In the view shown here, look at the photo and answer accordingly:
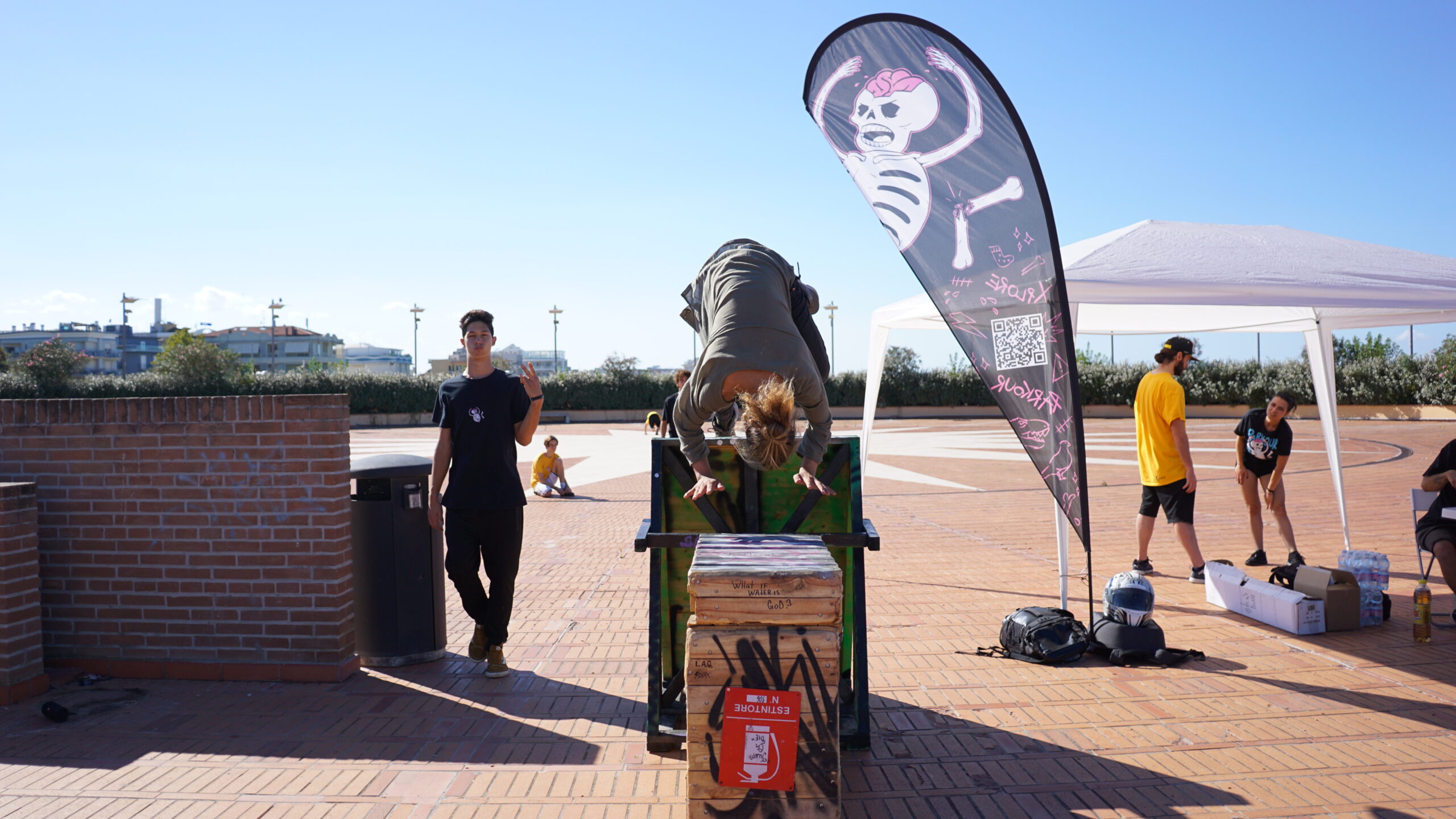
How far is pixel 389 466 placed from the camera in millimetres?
4949

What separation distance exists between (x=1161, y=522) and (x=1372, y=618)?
4.72 m

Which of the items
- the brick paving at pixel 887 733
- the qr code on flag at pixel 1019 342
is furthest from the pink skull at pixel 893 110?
the brick paving at pixel 887 733

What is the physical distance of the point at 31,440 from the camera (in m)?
4.84

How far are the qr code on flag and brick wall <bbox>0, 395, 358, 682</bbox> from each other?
12.2 feet

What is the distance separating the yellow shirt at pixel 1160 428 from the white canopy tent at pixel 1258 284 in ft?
2.12

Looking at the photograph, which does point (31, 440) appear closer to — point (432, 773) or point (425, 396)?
point (432, 773)

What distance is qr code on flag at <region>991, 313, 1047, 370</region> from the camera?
4871mm

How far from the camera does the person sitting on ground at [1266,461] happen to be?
6.99 m

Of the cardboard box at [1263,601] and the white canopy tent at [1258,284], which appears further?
the white canopy tent at [1258,284]

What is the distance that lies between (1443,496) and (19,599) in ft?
27.7

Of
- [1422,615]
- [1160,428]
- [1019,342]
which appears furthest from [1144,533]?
[1019,342]

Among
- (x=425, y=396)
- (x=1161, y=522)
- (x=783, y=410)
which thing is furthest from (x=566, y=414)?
(x=783, y=410)

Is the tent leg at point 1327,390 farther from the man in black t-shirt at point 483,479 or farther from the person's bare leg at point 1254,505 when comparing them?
the man in black t-shirt at point 483,479

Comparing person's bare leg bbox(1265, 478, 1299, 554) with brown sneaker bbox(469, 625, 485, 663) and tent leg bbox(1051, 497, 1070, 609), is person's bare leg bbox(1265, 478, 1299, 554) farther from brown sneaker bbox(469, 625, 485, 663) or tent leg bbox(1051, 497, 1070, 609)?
brown sneaker bbox(469, 625, 485, 663)
